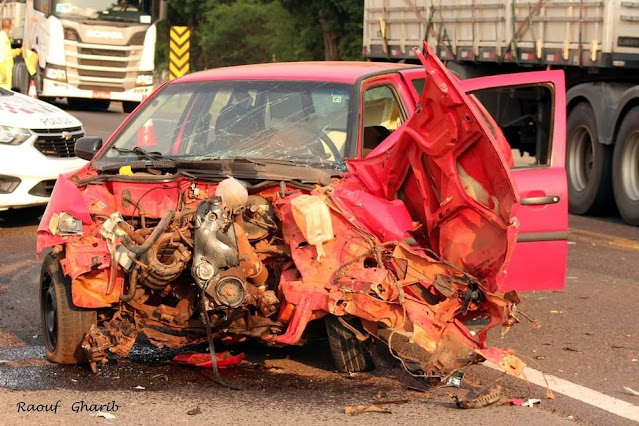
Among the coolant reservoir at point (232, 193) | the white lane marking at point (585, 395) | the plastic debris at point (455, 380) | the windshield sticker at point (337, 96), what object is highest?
the windshield sticker at point (337, 96)

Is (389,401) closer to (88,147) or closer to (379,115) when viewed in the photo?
(379,115)

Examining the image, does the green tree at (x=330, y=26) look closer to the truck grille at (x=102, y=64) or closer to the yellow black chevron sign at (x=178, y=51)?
the yellow black chevron sign at (x=178, y=51)

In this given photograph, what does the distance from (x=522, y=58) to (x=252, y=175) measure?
975 cm

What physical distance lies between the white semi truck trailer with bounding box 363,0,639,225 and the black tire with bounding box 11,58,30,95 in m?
13.0

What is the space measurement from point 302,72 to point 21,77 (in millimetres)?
21155

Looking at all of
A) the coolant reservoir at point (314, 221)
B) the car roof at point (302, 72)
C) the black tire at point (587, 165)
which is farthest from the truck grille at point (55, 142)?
the coolant reservoir at point (314, 221)

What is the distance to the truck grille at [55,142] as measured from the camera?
40.8ft

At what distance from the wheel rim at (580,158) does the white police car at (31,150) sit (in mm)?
5650

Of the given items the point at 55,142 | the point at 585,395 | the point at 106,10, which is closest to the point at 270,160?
the point at 585,395

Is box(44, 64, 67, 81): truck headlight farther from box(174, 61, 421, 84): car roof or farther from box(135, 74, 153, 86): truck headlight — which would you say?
box(174, 61, 421, 84): car roof

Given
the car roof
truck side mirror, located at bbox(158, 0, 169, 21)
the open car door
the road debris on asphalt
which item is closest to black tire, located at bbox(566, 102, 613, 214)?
the car roof

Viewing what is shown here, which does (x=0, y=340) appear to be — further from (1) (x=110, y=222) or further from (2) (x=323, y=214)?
(2) (x=323, y=214)

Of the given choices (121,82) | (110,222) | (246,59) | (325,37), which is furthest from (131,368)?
(246,59)

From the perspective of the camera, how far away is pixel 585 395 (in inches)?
249
